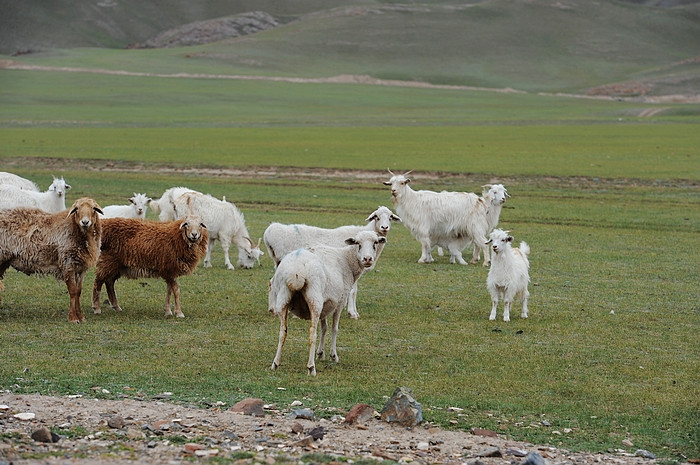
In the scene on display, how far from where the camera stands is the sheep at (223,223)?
1780 centimetres

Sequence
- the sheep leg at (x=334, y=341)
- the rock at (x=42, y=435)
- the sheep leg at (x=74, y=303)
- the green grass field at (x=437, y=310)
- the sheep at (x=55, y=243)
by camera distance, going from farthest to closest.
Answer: the sheep at (x=55, y=243) < the sheep leg at (x=74, y=303) < the sheep leg at (x=334, y=341) < the green grass field at (x=437, y=310) < the rock at (x=42, y=435)

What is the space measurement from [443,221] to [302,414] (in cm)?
1109

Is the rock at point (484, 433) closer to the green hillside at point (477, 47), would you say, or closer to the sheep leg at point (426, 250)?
the sheep leg at point (426, 250)

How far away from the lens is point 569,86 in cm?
13838

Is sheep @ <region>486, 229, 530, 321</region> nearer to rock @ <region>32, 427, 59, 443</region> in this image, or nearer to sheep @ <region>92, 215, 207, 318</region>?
sheep @ <region>92, 215, 207, 318</region>

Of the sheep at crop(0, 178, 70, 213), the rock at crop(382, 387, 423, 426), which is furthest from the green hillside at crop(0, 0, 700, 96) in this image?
the rock at crop(382, 387, 423, 426)

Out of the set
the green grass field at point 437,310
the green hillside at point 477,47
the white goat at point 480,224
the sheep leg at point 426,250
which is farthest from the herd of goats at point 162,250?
the green hillside at point 477,47

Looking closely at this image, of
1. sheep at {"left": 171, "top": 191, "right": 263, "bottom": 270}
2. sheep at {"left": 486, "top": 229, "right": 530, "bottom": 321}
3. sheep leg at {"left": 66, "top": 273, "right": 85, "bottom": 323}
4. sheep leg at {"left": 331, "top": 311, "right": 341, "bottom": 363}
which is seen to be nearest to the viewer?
sheep leg at {"left": 331, "top": 311, "right": 341, "bottom": 363}

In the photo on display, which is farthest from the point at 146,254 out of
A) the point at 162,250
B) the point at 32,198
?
the point at 32,198

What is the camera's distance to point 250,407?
27.9ft

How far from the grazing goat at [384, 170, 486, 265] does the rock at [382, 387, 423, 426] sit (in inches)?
414

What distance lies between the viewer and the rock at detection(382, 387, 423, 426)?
826cm

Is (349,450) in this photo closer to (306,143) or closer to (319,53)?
(306,143)

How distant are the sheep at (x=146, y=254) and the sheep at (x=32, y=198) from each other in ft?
16.2
